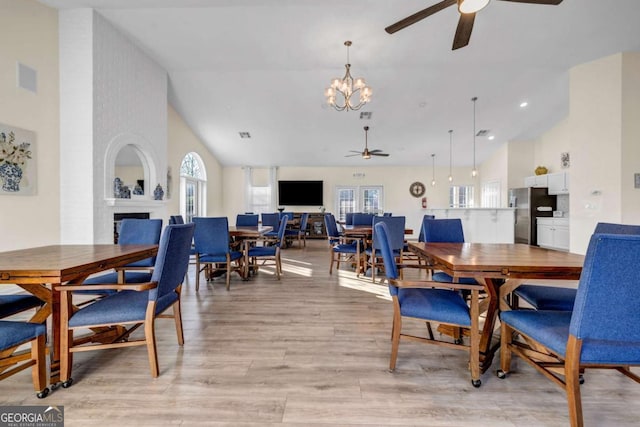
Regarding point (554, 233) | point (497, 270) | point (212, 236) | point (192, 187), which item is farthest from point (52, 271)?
point (554, 233)

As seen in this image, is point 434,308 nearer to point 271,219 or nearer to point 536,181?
point 271,219

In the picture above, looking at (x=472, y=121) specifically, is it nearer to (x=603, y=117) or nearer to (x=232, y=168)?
(x=603, y=117)

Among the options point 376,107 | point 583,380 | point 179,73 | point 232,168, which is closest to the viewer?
point 583,380

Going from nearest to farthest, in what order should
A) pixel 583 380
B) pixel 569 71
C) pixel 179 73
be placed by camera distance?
1. pixel 583 380
2. pixel 569 71
3. pixel 179 73

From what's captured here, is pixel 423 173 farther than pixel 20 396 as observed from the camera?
Yes

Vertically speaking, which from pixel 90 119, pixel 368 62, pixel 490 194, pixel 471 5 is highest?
pixel 368 62

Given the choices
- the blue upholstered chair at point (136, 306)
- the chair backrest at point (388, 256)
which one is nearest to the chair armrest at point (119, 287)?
the blue upholstered chair at point (136, 306)

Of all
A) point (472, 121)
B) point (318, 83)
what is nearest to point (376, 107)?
point (318, 83)

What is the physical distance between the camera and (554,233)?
6.62 m

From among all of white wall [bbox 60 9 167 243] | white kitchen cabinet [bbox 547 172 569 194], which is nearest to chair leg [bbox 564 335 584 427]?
white wall [bbox 60 9 167 243]

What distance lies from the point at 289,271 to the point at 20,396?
3.36 m

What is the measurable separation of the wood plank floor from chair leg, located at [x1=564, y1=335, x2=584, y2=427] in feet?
0.73

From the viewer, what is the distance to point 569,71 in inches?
198

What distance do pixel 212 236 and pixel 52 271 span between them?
214cm
